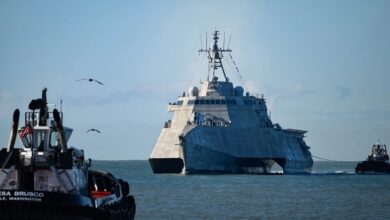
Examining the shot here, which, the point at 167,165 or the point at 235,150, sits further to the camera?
the point at 167,165

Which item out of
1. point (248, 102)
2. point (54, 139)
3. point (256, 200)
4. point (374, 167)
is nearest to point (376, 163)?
point (374, 167)

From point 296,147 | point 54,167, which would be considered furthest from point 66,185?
point 296,147

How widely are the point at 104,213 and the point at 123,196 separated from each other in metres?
10.1

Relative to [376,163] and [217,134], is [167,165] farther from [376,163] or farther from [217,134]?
[376,163]

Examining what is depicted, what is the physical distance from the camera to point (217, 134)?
5012 inches

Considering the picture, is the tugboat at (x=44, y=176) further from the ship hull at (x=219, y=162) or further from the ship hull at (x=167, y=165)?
the ship hull at (x=167, y=165)

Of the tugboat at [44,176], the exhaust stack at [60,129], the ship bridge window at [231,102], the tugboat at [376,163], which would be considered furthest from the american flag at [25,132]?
the tugboat at [376,163]

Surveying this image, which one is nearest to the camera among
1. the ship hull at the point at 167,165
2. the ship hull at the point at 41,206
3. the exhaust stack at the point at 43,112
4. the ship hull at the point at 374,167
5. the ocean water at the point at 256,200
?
the ship hull at the point at 41,206

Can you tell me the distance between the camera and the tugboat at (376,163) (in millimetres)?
155875

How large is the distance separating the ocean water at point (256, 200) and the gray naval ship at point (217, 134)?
8820mm

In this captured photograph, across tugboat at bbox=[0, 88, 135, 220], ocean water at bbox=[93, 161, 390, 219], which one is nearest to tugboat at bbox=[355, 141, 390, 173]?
ocean water at bbox=[93, 161, 390, 219]

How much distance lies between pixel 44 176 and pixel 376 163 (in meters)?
115

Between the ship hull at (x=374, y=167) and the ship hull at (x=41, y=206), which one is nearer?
the ship hull at (x=41, y=206)

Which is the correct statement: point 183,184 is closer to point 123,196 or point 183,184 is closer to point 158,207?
point 158,207
